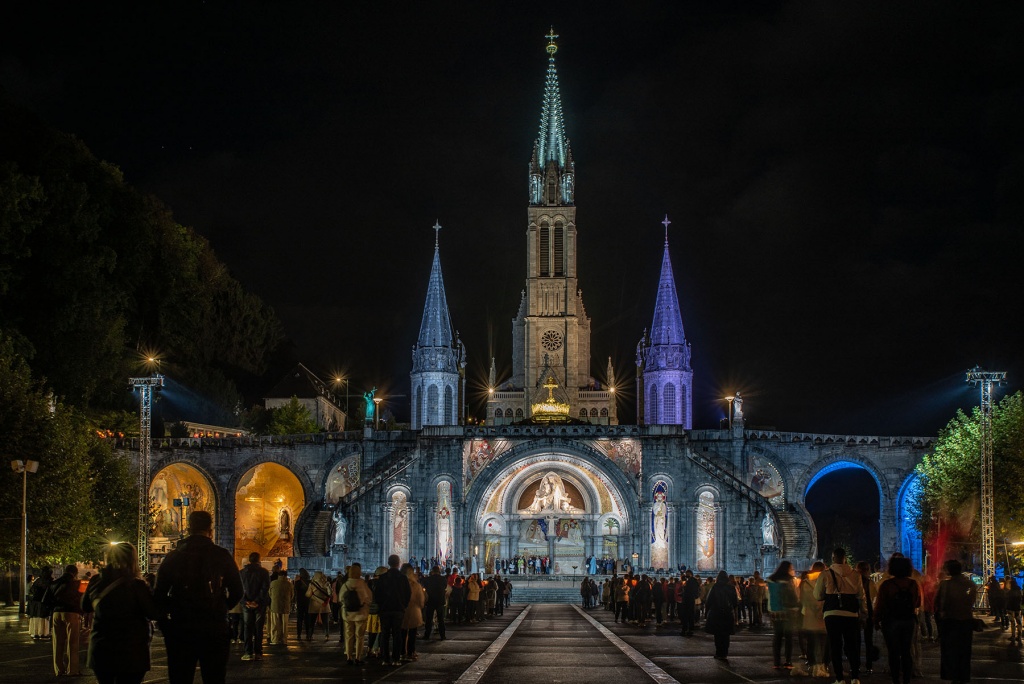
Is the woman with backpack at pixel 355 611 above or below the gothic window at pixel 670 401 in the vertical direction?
below

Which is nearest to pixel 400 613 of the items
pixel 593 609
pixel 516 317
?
pixel 593 609

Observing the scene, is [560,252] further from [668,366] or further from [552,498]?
[552,498]

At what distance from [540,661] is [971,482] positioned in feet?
99.2

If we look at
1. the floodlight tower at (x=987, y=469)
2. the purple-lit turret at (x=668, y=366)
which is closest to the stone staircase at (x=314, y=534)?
the purple-lit turret at (x=668, y=366)

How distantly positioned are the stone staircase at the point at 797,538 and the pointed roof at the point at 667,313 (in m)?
23.2

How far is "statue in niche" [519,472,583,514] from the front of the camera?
5544 centimetres

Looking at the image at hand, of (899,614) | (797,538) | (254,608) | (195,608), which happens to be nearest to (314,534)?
(797,538)

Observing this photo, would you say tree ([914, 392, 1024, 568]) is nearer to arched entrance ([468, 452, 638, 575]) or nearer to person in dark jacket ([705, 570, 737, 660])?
arched entrance ([468, 452, 638, 575])

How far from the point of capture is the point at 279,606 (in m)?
20.7

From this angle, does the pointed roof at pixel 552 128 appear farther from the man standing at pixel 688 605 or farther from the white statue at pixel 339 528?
Answer: the man standing at pixel 688 605

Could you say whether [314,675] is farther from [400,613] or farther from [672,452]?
[672,452]

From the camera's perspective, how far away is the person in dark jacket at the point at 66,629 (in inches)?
601

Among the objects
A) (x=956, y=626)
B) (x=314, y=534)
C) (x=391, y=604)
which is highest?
(x=956, y=626)

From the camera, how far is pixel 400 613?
17.0 m
